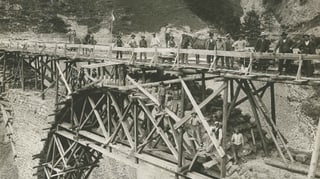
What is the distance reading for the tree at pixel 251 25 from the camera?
33.7m

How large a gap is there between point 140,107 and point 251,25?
2418 centimetres

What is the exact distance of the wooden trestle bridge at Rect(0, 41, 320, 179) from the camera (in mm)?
10508

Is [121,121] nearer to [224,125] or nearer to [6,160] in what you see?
[224,125]

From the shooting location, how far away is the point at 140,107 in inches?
526

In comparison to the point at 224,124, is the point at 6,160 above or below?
below

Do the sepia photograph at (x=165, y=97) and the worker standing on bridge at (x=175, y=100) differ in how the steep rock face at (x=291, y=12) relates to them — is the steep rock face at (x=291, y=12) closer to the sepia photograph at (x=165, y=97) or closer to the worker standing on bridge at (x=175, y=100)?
the sepia photograph at (x=165, y=97)

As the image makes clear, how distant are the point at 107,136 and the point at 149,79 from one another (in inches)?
101

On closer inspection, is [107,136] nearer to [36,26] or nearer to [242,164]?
[242,164]

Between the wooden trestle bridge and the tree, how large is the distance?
18.6 m

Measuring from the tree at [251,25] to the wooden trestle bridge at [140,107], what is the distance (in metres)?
18.6

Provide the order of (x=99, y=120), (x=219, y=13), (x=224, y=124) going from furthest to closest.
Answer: (x=219, y=13)
(x=99, y=120)
(x=224, y=124)

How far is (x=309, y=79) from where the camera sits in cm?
908

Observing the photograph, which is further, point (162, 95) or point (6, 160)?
point (6, 160)

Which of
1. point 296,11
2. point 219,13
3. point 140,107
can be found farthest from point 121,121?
point 219,13
